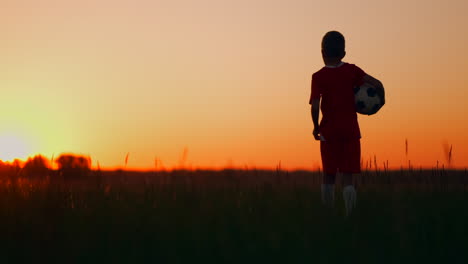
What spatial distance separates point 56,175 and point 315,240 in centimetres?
434

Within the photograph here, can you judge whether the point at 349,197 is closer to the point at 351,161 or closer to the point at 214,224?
the point at 351,161

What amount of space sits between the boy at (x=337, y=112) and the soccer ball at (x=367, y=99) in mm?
61

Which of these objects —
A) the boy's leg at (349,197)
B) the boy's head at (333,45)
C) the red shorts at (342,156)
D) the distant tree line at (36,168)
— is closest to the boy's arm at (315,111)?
the red shorts at (342,156)

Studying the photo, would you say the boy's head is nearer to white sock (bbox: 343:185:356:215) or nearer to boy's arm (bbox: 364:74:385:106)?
boy's arm (bbox: 364:74:385:106)

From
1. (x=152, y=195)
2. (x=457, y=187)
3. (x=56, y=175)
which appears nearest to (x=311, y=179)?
(x=457, y=187)

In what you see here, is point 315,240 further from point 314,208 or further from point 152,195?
point 152,195

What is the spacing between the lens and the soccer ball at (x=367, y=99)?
7.88 meters

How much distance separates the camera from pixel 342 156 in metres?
7.85

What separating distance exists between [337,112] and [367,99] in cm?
39

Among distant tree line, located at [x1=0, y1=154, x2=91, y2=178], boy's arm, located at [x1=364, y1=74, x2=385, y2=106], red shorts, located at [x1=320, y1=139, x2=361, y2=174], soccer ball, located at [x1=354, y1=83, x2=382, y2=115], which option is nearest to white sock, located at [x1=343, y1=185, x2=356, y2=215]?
red shorts, located at [x1=320, y1=139, x2=361, y2=174]

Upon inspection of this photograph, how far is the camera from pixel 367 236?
19.3 feet

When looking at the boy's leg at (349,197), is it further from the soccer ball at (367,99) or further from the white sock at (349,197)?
the soccer ball at (367,99)

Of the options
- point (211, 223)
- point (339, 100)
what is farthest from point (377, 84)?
point (211, 223)

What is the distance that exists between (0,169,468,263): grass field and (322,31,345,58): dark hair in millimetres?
1727
